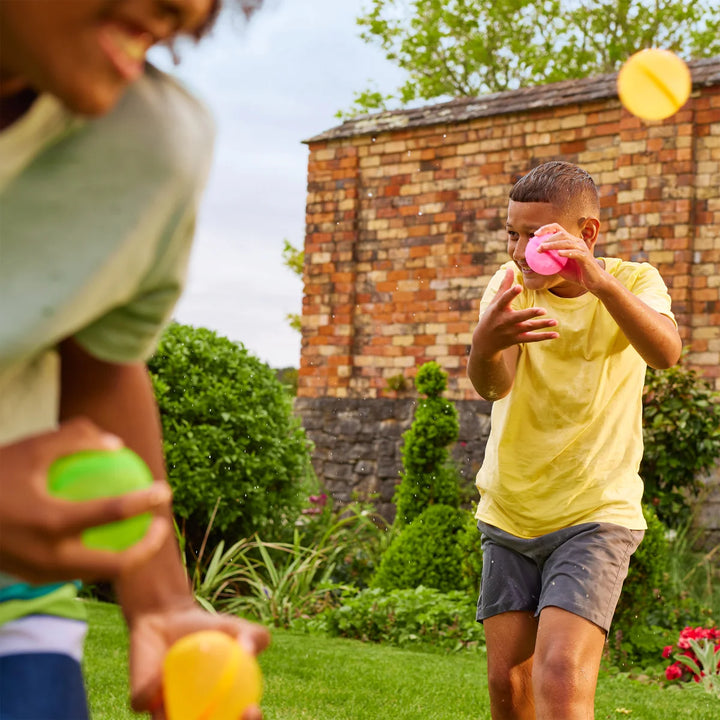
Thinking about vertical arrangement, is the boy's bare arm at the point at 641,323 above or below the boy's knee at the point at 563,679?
above

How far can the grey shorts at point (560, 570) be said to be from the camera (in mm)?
3109

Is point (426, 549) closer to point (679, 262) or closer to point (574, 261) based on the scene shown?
point (679, 262)

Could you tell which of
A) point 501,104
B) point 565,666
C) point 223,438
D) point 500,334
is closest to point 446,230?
point 501,104

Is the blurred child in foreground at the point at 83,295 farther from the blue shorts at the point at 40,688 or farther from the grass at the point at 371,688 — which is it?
the grass at the point at 371,688

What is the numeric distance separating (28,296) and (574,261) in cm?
225

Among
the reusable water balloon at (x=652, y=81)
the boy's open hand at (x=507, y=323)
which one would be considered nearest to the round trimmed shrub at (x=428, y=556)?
the reusable water balloon at (x=652, y=81)

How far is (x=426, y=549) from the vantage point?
27.0ft

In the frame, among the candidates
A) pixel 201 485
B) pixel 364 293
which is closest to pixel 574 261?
pixel 201 485

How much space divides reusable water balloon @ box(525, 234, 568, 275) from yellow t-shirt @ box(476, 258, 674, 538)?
0.28 metres

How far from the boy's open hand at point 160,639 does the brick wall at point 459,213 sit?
8.68m

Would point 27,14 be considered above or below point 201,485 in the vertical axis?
above

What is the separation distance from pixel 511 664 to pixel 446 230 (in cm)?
797

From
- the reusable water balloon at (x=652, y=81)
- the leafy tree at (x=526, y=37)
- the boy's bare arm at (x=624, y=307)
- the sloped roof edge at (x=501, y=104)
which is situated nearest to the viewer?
the boy's bare arm at (x=624, y=307)

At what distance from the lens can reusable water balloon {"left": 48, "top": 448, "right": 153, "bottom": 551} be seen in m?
0.96
